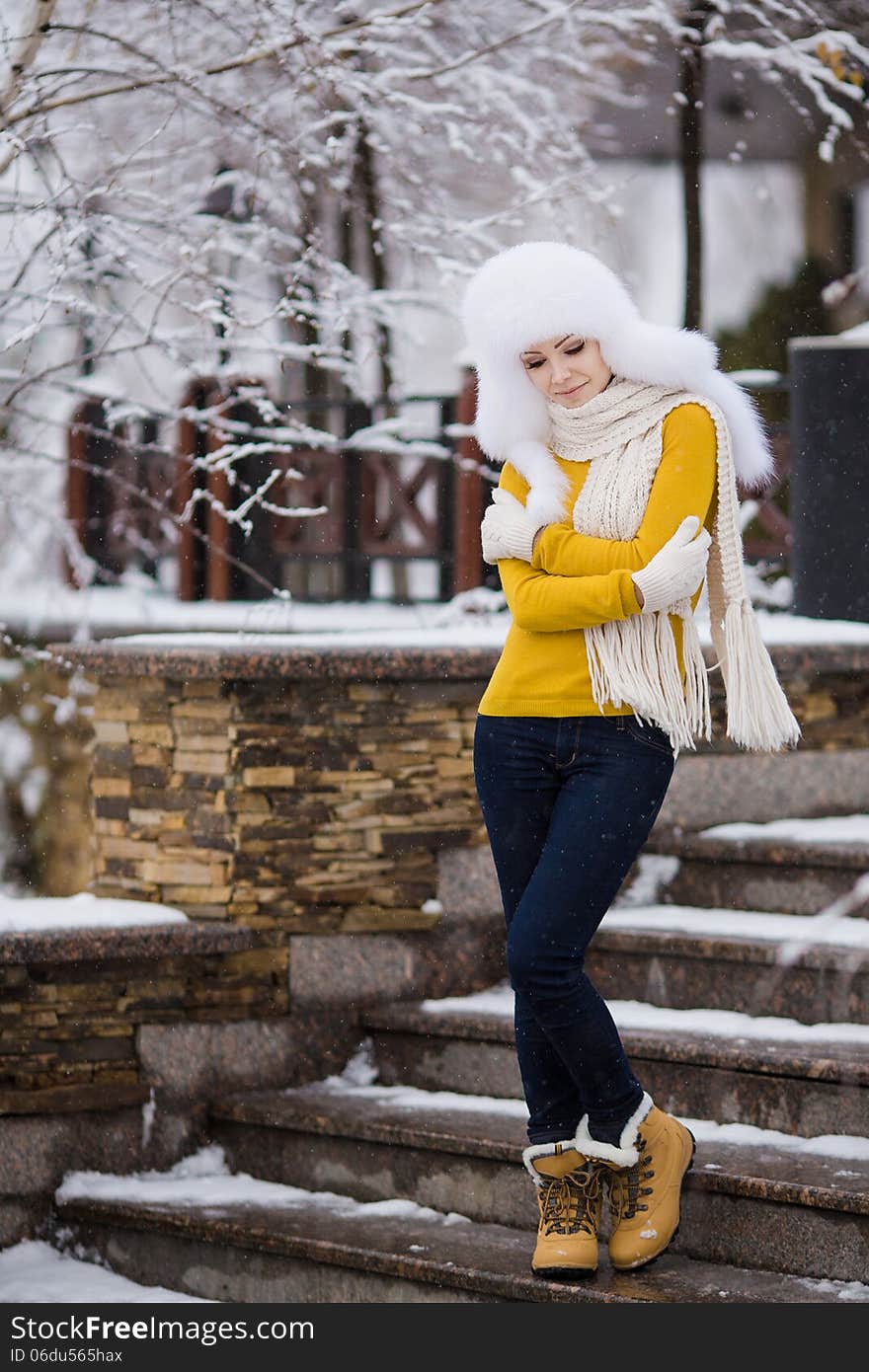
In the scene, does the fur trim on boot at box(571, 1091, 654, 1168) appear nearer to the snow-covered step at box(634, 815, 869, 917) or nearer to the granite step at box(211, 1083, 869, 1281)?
the granite step at box(211, 1083, 869, 1281)

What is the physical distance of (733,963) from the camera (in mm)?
4988

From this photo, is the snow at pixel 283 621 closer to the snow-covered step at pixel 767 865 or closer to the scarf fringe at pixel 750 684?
the snow-covered step at pixel 767 865

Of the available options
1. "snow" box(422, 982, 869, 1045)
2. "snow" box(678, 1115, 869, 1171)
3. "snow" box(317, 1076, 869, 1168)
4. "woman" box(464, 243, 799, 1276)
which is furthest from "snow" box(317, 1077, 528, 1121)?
"woman" box(464, 243, 799, 1276)

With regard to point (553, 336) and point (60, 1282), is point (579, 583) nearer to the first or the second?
point (553, 336)

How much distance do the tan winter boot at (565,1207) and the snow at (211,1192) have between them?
0.68 meters

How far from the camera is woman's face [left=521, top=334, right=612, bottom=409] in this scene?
3.76m

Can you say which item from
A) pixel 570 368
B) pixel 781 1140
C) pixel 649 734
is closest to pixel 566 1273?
pixel 781 1140

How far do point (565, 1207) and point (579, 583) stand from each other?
1294 mm

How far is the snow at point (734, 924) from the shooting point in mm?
4977

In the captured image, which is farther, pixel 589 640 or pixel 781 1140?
pixel 781 1140

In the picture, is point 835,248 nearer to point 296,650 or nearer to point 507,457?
point 296,650

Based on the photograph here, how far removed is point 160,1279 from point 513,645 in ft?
6.73

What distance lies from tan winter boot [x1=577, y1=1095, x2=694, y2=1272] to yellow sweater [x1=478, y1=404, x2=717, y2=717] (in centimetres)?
88

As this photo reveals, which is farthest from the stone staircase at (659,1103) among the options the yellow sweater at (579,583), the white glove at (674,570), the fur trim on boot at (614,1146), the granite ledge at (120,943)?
the white glove at (674,570)
